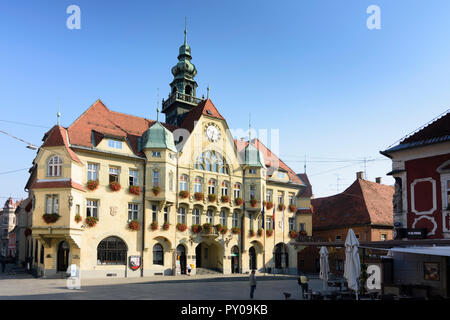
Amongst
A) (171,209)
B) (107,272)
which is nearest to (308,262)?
(171,209)

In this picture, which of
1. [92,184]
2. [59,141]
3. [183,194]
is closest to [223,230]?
[183,194]

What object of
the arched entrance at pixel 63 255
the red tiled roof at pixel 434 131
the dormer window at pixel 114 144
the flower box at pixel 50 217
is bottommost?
the arched entrance at pixel 63 255

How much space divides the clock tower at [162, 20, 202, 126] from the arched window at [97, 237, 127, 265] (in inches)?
647

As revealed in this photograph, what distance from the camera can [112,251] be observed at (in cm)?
3744

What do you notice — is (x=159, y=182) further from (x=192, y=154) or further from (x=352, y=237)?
(x=352, y=237)

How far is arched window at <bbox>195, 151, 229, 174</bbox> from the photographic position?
43.8 m

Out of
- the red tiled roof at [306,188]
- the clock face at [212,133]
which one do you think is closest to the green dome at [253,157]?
the clock face at [212,133]

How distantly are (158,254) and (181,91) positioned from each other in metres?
20.1

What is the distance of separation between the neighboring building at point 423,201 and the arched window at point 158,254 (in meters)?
22.1

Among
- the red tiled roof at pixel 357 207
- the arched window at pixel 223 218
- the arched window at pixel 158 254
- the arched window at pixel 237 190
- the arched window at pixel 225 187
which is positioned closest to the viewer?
the arched window at pixel 158 254

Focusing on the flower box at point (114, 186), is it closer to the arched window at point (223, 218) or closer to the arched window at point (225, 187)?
the arched window at point (225, 187)

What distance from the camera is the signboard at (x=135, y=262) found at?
37.9 metres

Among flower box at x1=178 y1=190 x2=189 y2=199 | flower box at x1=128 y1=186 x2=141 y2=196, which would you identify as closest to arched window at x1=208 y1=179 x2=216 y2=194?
flower box at x1=178 y1=190 x2=189 y2=199

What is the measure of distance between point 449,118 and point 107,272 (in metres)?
28.7
